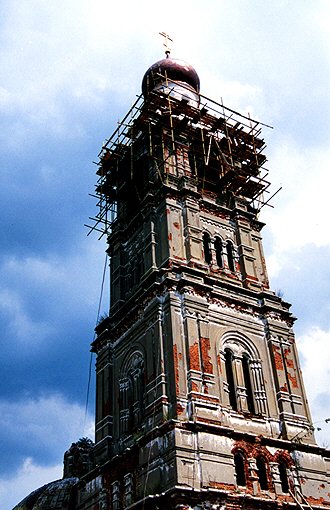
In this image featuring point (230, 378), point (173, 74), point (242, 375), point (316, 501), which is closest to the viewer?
point (316, 501)

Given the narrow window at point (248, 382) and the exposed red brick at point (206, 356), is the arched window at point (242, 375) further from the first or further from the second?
the exposed red brick at point (206, 356)

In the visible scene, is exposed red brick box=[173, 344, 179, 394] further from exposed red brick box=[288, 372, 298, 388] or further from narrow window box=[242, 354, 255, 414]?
exposed red brick box=[288, 372, 298, 388]

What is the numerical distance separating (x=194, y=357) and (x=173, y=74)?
18.4m

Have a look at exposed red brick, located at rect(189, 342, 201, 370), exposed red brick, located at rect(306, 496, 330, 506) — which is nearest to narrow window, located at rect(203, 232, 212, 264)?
exposed red brick, located at rect(189, 342, 201, 370)

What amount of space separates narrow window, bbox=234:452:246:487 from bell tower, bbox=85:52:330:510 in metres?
0.04

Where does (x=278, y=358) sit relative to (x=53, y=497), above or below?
below

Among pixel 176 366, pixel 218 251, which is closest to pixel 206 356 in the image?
pixel 176 366

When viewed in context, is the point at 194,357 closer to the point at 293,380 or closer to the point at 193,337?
Result: the point at 193,337

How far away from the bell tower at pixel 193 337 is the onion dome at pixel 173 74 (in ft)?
4.62

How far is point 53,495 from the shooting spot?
38.4m

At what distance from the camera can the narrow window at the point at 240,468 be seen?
2375cm

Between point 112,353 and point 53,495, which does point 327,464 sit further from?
point 53,495

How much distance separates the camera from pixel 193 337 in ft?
85.0

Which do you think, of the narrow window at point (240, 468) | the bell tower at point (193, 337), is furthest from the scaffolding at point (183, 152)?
the narrow window at point (240, 468)
